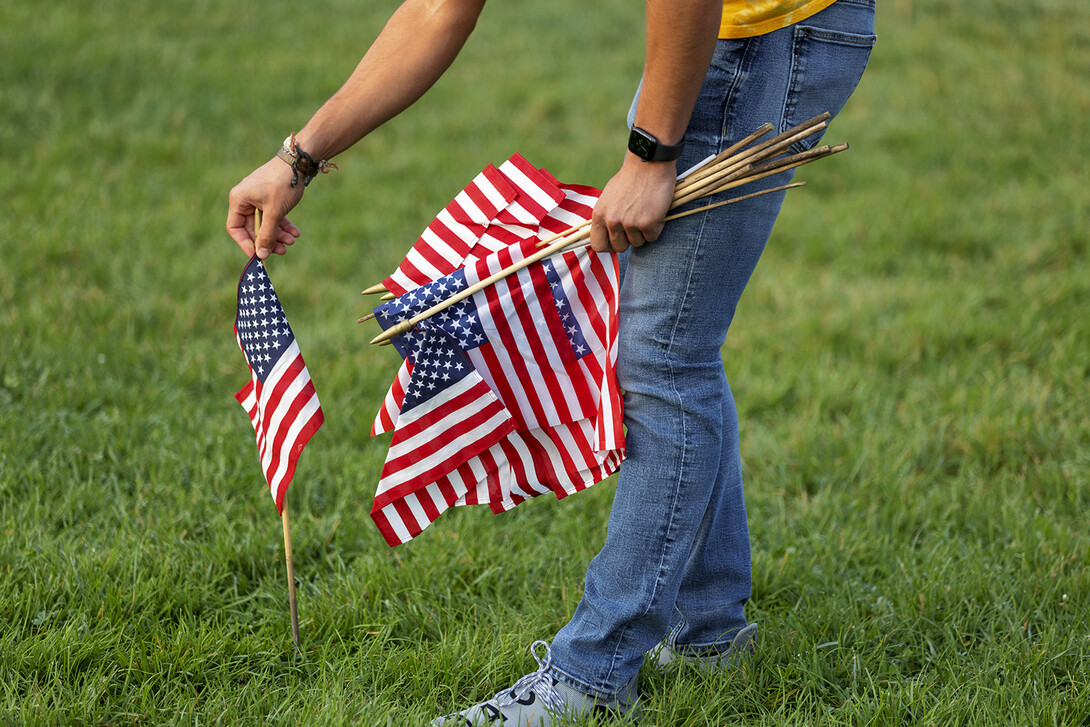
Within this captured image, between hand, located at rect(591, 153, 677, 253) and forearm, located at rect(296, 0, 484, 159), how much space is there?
0.55 metres

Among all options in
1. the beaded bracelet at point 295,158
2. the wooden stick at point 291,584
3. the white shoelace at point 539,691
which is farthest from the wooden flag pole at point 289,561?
the white shoelace at point 539,691

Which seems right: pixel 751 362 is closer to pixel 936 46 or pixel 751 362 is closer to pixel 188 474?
pixel 188 474

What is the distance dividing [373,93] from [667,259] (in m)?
0.77

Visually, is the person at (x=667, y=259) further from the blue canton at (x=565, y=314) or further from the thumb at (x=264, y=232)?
the blue canton at (x=565, y=314)

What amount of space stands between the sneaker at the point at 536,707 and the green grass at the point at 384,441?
0.11 m

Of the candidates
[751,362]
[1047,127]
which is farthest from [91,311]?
[1047,127]

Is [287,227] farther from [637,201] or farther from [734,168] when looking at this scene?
[734,168]

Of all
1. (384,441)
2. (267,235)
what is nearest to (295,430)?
(267,235)

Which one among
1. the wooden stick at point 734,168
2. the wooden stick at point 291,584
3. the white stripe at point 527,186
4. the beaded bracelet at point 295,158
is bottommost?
the wooden stick at point 291,584

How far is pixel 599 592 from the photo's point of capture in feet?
6.81

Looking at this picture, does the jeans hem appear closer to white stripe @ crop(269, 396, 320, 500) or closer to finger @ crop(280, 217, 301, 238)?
white stripe @ crop(269, 396, 320, 500)

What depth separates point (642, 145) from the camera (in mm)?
1813

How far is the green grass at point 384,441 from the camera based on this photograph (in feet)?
7.45

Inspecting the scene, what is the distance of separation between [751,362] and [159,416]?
2321mm
